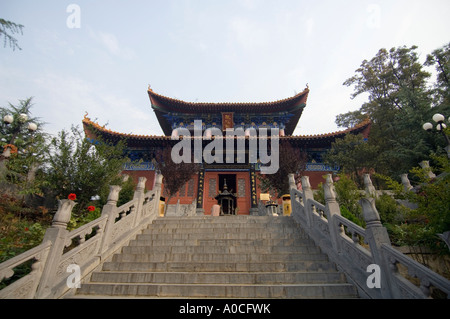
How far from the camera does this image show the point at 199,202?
13.2m

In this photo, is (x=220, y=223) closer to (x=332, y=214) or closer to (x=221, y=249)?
(x=221, y=249)

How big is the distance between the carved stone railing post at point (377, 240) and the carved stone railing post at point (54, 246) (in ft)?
15.5

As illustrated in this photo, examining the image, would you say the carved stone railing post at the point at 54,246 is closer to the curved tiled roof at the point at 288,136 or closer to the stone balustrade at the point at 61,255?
the stone balustrade at the point at 61,255

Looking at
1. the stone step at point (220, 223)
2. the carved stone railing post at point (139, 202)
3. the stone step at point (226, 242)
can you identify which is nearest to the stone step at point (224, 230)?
the stone step at point (220, 223)

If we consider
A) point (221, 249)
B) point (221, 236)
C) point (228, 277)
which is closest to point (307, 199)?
point (221, 236)

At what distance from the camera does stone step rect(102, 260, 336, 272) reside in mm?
4312

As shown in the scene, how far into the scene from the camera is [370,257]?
3561mm

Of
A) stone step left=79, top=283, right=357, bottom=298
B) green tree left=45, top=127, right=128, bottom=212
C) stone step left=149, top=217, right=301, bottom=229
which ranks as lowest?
stone step left=79, top=283, right=357, bottom=298

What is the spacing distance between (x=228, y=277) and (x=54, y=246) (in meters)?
2.78

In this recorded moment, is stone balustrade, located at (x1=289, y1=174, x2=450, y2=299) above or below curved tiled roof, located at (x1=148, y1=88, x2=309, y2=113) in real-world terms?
below

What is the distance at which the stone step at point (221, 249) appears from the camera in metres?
5.02

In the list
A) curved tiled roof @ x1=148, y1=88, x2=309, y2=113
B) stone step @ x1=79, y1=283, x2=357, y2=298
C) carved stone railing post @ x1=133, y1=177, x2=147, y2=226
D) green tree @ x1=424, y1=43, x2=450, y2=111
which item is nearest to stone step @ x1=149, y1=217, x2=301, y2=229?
carved stone railing post @ x1=133, y1=177, x2=147, y2=226

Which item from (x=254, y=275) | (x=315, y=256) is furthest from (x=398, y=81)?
(x=254, y=275)

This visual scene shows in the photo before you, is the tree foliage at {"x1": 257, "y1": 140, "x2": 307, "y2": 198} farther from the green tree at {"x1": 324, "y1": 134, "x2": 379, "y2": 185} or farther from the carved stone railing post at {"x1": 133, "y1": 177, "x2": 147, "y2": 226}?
the carved stone railing post at {"x1": 133, "y1": 177, "x2": 147, "y2": 226}
